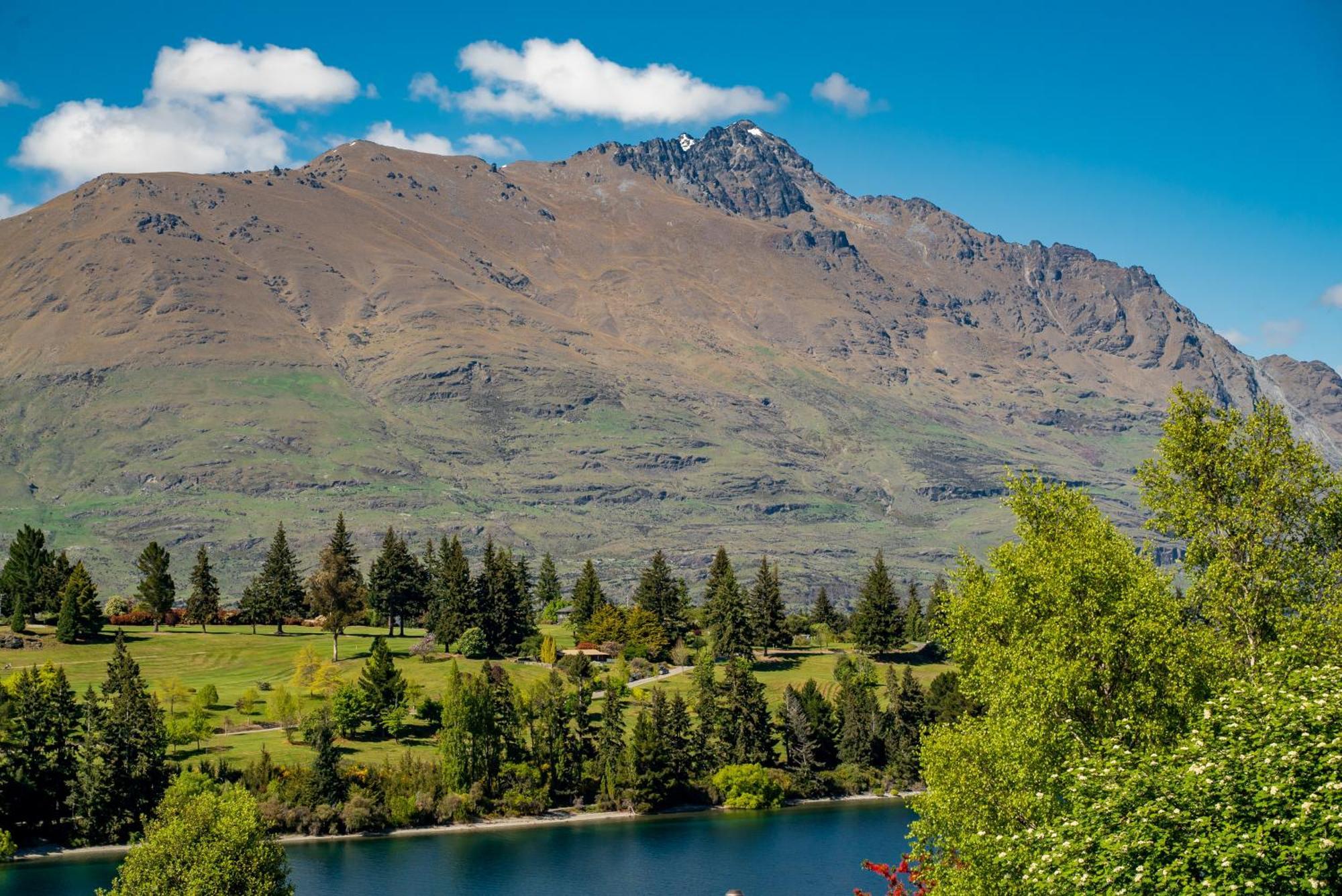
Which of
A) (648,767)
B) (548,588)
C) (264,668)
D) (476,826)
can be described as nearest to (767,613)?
(548,588)

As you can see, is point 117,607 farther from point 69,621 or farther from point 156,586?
point 69,621

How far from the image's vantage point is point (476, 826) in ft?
348

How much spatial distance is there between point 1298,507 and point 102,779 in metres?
87.4

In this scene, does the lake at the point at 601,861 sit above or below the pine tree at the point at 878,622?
below

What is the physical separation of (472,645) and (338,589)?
1596 cm

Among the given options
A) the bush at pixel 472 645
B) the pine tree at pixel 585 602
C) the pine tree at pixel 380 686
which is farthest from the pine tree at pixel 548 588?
the pine tree at pixel 380 686

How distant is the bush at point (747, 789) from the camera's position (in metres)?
115

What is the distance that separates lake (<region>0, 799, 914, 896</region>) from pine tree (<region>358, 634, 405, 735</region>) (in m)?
17.1

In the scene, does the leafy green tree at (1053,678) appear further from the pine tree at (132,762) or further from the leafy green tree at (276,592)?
the leafy green tree at (276,592)

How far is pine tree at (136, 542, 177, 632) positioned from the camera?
147500 millimetres

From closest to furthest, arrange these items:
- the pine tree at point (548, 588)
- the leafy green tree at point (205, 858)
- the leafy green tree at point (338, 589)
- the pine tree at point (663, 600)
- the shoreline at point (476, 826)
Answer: the leafy green tree at point (205, 858) < the shoreline at point (476, 826) < the leafy green tree at point (338, 589) < the pine tree at point (663, 600) < the pine tree at point (548, 588)

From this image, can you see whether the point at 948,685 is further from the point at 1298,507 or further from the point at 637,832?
the point at 1298,507

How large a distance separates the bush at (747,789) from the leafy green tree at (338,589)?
44524mm

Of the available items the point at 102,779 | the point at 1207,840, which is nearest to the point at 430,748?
the point at 102,779
